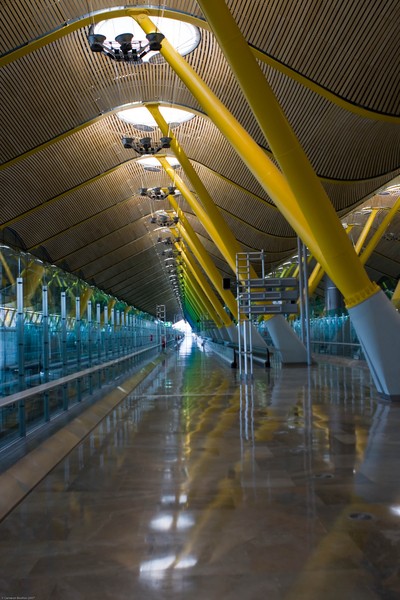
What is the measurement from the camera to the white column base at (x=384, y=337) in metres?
11.3

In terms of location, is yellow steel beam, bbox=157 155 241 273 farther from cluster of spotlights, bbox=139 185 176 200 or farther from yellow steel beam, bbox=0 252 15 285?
yellow steel beam, bbox=0 252 15 285

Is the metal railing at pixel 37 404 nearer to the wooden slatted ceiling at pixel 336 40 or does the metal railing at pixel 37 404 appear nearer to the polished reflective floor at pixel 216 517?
the polished reflective floor at pixel 216 517

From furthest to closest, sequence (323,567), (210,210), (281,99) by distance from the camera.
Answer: (210,210) < (281,99) < (323,567)

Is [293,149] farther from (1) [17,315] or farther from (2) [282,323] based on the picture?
(2) [282,323]

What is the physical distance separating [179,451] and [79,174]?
22779 millimetres

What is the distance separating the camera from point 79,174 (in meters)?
28.2

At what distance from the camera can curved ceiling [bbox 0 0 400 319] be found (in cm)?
1545

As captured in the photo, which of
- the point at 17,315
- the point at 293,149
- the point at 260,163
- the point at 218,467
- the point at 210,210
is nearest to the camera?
the point at 218,467

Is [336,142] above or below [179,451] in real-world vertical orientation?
above

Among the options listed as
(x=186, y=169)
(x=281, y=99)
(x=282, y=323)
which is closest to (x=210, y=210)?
(x=186, y=169)

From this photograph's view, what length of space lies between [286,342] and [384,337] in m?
12.8

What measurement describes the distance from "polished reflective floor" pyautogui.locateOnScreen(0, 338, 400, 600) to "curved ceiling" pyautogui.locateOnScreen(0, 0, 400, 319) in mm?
10325

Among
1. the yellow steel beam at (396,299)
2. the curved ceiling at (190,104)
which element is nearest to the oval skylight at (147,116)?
the curved ceiling at (190,104)

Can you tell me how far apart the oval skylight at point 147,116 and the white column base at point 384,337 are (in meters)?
15.6
